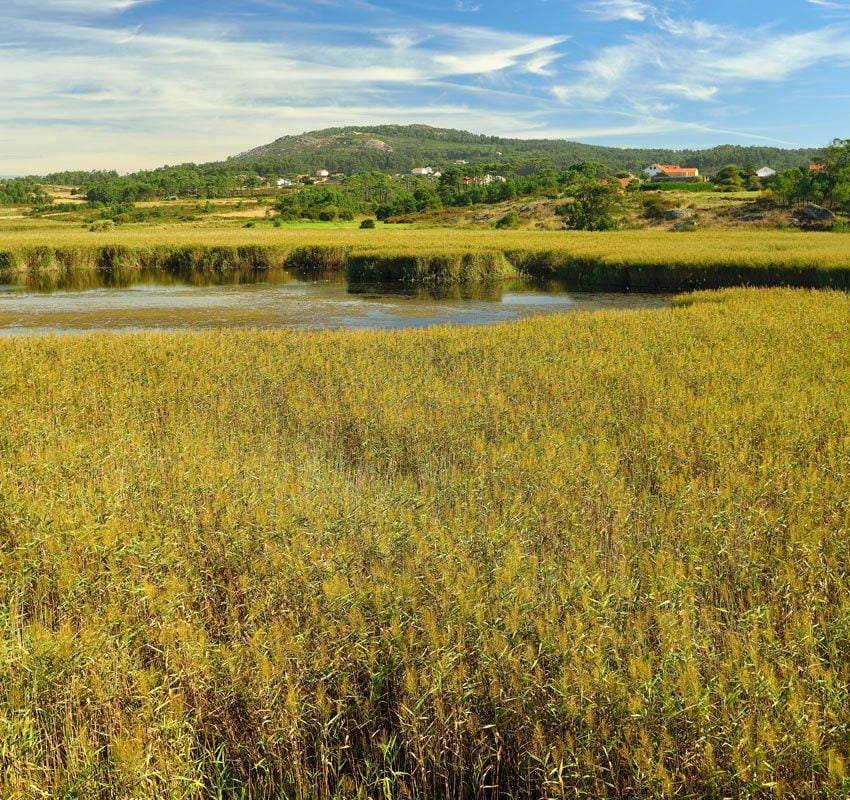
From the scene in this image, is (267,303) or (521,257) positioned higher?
(521,257)

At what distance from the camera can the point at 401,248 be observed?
37.4 meters

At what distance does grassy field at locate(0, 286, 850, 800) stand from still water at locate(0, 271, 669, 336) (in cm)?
1344

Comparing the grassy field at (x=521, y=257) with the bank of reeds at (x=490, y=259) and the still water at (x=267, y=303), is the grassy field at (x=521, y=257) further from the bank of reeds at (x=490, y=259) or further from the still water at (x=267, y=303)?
the still water at (x=267, y=303)

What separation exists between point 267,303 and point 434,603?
23630 millimetres

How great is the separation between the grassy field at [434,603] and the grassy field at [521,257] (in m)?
20.4

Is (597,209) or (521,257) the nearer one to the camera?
(521,257)

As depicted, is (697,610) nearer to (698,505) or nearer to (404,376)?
(698,505)

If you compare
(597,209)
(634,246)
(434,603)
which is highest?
(597,209)

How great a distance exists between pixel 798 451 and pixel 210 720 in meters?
6.15

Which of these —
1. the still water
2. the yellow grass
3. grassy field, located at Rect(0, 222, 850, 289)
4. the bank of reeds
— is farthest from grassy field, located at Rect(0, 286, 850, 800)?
the yellow grass

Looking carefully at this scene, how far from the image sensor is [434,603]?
4.39 meters

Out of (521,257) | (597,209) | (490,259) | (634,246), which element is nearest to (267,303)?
(490,259)

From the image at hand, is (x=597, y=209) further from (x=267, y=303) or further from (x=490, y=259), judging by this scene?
(x=267, y=303)

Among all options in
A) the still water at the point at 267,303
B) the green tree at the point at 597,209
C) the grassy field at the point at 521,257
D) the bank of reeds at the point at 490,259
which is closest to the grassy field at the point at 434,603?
the still water at the point at 267,303
